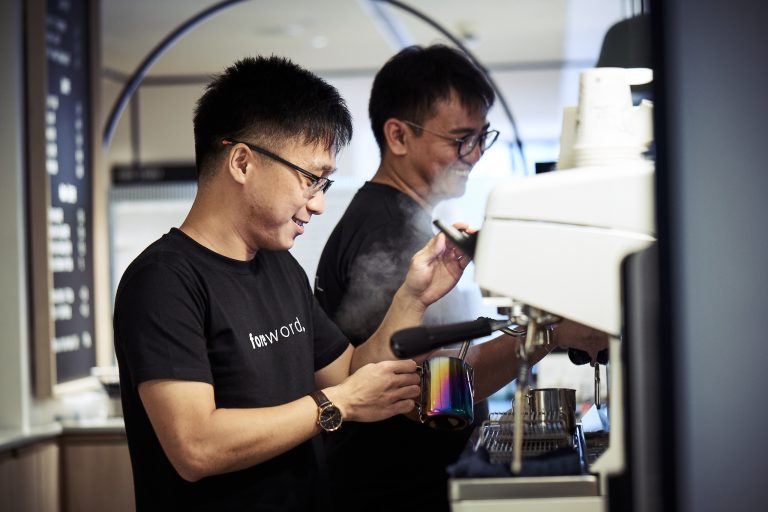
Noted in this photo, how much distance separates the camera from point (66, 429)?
3074mm

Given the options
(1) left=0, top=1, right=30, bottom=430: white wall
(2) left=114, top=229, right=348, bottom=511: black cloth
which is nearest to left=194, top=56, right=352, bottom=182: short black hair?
(2) left=114, top=229, right=348, bottom=511: black cloth

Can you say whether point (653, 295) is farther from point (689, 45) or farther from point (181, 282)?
point (181, 282)

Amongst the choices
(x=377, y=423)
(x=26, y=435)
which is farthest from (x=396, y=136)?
(x=26, y=435)

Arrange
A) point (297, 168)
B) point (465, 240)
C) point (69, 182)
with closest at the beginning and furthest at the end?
point (465, 240) < point (297, 168) < point (69, 182)

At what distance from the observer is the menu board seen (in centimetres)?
319

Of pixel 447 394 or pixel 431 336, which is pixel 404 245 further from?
pixel 431 336

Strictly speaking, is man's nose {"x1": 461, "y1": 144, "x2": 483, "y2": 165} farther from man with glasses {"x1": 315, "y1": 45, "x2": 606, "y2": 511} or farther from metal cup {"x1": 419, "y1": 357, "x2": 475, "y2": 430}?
metal cup {"x1": 419, "y1": 357, "x2": 475, "y2": 430}

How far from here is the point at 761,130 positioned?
1.09 meters

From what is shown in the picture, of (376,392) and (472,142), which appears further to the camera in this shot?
(472,142)

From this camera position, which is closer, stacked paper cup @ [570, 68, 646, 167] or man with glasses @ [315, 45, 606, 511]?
stacked paper cup @ [570, 68, 646, 167]

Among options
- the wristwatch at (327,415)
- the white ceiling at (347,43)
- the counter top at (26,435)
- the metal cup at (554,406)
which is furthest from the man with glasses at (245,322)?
the white ceiling at (347,43)

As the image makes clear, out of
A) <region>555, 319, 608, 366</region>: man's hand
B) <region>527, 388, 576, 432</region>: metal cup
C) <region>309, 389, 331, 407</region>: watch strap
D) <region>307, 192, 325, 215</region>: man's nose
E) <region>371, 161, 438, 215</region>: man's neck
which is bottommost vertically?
<region>527, 388, 576, 432</region>: metal cup

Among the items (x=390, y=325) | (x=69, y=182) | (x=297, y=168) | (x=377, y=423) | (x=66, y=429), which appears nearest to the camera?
(x=297, y=168)

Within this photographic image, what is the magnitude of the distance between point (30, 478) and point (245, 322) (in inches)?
70.6
